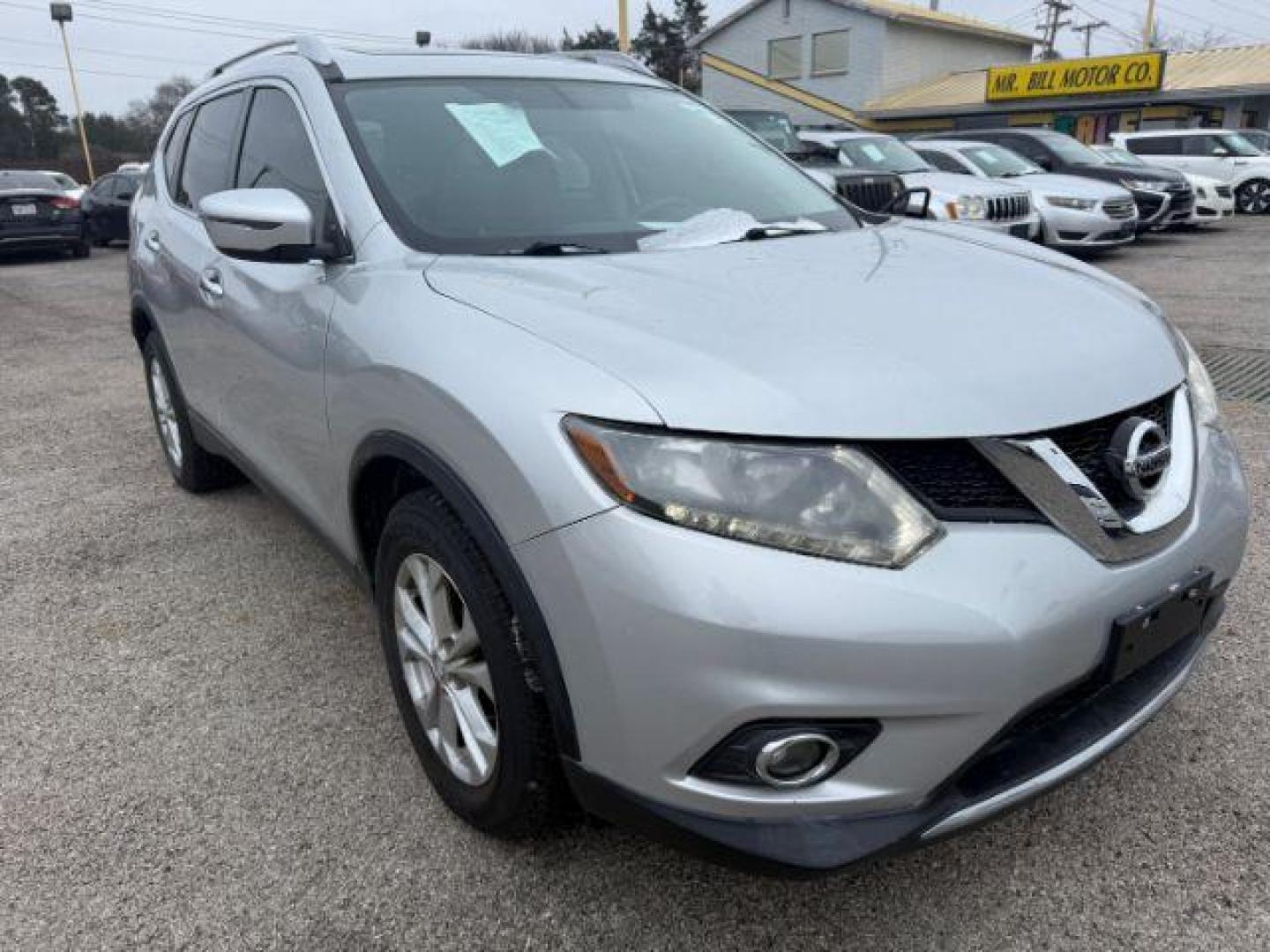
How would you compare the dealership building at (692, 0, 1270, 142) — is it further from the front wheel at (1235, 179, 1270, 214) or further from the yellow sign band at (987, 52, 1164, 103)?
the front wheel at (1235, 179, 1270, 214)

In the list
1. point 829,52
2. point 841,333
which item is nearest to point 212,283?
point 841,333

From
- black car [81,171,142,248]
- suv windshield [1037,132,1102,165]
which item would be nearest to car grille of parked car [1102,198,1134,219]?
suv windshield [1037,132,1102,165]

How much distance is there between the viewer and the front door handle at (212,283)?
9.81ft

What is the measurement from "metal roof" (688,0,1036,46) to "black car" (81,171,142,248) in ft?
84.6

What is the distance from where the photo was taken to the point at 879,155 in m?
11.1

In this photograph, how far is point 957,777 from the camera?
1538 mm

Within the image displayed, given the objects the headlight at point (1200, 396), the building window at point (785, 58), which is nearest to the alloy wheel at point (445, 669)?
the headlight at point (1200, 396)

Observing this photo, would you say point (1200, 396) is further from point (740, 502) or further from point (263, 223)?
point (263, 223)

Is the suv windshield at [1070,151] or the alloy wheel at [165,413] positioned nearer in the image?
the alloy wheel at [165,413]

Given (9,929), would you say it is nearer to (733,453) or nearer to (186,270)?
(733,453)

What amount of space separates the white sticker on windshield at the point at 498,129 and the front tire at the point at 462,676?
3.53 ft

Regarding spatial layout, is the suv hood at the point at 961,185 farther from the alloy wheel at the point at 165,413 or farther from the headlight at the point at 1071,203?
the alloy wheel at the point at 165,413

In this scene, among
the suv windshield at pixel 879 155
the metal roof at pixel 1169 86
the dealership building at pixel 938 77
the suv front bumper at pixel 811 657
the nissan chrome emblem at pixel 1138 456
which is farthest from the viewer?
the dealership building at pixel 938 77

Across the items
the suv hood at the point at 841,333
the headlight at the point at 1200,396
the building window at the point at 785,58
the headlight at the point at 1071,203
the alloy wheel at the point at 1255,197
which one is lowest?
the alloy wheel at the point at 1255,197
